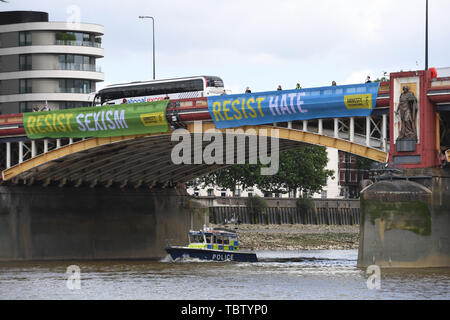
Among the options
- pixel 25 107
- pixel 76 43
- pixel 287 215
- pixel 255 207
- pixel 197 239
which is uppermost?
pixel 76 43

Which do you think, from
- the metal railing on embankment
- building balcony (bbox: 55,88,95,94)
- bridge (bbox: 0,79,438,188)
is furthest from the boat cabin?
building balcony (bbox: 55,88,95,94)

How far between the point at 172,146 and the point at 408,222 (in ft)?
77.5

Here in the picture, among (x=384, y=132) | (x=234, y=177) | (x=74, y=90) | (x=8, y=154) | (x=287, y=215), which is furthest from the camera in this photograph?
(x=234, y=177)

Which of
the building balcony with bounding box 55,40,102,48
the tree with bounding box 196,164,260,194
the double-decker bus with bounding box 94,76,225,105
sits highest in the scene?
the building balcony with bounding box 55,40,102,48

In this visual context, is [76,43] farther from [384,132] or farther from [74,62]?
[384,132]

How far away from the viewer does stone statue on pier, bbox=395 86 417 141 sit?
5916cm


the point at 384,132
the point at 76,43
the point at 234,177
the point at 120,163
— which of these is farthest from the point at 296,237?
the point at 384,132

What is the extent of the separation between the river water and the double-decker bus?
1115 cm

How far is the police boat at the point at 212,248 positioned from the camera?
248 feet

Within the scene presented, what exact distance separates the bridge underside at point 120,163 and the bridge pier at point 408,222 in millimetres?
5870

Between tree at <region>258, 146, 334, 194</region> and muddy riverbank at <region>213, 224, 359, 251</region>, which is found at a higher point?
tree at <region>258, 146, 334, 194</region>

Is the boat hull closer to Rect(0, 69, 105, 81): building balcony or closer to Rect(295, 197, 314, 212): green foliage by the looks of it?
Rect(0, 69, 105, 81): building balcony

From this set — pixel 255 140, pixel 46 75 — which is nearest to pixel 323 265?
pixel 255 140

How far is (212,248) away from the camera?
77000mm
